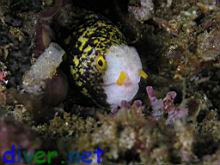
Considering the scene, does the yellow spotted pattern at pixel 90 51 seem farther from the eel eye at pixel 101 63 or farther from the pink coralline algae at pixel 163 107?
the pink coralline algae at pixel 163 107

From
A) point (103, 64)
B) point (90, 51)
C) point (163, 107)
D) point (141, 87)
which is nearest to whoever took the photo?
point (163, 107)

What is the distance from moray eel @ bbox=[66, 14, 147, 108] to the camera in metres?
3.21

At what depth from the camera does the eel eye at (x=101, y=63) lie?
3258 millimetres

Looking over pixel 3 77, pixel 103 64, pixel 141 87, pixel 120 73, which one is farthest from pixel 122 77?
pixel 3 77

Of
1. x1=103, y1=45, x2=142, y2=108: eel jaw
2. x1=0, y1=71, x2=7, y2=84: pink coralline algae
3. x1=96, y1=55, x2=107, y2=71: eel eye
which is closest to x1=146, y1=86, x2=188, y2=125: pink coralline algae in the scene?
x1=103, y1=45, x2=142, y2=108: eel jaw

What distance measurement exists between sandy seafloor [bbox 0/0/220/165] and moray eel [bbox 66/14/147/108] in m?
0.18

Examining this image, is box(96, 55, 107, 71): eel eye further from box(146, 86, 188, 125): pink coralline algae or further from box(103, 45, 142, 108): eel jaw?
box(146, 86, 188, 125): pink coralline algae

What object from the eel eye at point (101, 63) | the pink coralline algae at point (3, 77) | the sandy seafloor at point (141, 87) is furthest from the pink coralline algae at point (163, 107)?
the pink coralline algae at point (3, 77)

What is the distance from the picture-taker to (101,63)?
327cm

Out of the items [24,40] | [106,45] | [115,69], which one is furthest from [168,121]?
[24,40]

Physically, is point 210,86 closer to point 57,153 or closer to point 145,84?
point 145,84

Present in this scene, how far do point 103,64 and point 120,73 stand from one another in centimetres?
20

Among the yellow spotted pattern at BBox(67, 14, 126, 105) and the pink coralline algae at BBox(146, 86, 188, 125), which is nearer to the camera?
the pink coralline algae at BBox(146, 86, 188, 125)

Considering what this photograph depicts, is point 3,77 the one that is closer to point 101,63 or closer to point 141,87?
point 101,63
